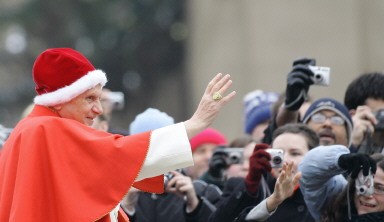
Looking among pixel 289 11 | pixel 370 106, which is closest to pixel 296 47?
pixel 289 11

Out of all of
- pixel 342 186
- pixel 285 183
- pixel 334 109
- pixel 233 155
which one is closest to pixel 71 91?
pixel 285 183

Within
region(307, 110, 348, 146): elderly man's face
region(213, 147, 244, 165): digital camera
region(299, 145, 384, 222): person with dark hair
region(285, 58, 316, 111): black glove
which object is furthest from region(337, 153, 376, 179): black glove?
region(213, 147, 244, 165): digital camera

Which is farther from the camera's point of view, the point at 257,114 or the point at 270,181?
the point at 257,114

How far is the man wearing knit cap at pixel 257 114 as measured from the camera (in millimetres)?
10711

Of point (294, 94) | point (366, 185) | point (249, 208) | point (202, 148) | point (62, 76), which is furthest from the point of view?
point (202, 148)

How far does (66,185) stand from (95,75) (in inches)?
25.0

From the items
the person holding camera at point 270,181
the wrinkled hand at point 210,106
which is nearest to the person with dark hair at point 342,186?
the person holding camera at point 270,181

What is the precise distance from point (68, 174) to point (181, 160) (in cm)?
55

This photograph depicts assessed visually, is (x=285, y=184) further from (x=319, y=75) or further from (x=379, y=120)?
(x=379, y=120)

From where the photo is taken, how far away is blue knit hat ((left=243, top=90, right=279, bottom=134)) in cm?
1072

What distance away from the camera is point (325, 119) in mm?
9336

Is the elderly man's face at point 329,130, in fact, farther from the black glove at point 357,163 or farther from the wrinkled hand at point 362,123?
the black glove at point 357,163

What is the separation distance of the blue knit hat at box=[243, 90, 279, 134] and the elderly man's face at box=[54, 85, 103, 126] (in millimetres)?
2809

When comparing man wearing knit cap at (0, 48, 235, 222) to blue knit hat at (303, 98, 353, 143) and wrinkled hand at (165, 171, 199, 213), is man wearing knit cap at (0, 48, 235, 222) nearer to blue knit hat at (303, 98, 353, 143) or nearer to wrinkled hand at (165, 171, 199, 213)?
wrinkled hand at (165, 171, 199, 213)
